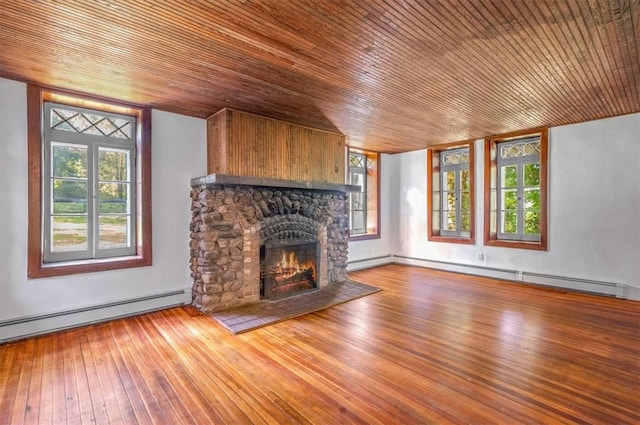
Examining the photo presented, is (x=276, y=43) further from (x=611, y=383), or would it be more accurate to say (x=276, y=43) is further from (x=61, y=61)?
(x=611, y=383)

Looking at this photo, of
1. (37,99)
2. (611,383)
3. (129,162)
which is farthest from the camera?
(129,162)

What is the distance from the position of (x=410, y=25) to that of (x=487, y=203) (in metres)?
4.38

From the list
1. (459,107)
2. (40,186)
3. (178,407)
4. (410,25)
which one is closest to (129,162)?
(40,186)

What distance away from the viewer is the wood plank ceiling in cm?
196

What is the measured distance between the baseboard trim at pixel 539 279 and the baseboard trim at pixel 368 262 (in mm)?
571

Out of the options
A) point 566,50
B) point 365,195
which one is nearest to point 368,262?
point 365,195

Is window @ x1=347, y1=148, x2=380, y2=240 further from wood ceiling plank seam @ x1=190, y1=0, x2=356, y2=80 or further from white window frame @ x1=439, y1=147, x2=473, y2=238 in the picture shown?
wood ceiling plank seam @ x1=190, y1=0, x2=356, y2=80

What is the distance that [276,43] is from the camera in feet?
7.57

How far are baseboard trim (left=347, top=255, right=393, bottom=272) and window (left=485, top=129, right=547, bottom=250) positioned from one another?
2118 mm

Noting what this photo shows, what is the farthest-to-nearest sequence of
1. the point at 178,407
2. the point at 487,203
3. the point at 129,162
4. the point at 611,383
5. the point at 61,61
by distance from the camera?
the point at 487,203
the point at 129,162
the point at 61,61
the point at 611,383
the point at 178,407

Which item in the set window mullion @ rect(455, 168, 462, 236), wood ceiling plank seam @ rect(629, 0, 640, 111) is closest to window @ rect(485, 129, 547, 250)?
window mullion @ rect(455, 168, 462, 236)

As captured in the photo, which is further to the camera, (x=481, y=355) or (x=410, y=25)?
(x=481, y=355)

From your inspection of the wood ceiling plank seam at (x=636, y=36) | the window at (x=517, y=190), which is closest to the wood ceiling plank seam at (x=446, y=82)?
the wood ceiling plank seam at (x=636, y=36)

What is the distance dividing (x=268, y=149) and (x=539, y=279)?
15.8ft
